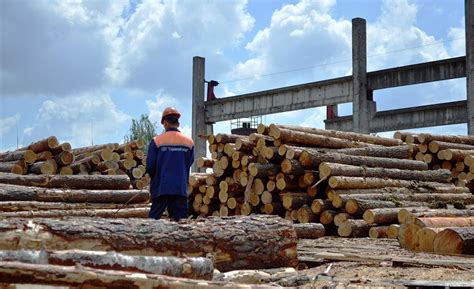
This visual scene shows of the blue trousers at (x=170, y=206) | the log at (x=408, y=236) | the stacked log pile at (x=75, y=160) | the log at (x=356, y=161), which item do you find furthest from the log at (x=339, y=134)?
the blue trousers at (x=170, y=206)

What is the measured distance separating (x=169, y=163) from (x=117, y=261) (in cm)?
327

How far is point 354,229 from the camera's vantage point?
10922 millimetres

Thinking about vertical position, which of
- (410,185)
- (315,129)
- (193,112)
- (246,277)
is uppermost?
(193,112)

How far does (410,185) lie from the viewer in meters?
12.9

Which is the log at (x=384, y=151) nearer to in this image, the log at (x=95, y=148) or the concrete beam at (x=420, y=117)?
the concrete beam at (x=420, y=117)

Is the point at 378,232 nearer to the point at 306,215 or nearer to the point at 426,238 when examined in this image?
the point at 306,215

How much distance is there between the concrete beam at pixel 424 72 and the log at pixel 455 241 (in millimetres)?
10119

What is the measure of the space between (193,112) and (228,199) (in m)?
9.70

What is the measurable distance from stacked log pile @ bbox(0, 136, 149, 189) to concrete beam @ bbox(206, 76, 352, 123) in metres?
6.18

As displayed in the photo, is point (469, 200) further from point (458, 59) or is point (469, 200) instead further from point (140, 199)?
point (140, 199)

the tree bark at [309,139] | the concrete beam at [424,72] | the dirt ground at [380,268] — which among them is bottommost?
the dirt ground at [380,268]

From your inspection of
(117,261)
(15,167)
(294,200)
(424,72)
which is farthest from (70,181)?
(424,72)

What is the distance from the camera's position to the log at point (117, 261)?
450 centimetres

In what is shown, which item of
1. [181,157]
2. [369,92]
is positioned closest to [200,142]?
[369,92]
